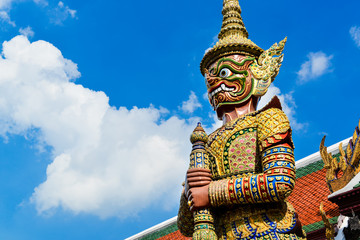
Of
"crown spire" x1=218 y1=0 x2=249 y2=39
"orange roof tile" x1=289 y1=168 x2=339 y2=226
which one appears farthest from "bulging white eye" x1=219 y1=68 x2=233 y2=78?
"orange roof tile" x1=289 y1=168 x2=339 y2=226

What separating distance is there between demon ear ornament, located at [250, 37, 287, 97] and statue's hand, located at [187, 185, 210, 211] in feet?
5.05

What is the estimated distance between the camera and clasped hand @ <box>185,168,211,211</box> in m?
4.49

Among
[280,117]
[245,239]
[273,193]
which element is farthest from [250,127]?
[245,239]

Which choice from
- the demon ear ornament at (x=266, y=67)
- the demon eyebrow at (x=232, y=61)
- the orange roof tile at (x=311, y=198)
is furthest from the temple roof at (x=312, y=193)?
the demon eyebrow at (x=232, y=61)

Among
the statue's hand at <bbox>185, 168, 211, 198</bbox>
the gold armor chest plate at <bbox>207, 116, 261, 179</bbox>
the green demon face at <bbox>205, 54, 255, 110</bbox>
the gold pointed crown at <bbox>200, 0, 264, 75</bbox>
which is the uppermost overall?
the gold pointed crown at <bbox>200, 0, 264, 75</bbox>

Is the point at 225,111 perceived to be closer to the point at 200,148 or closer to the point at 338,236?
the point at 200,148

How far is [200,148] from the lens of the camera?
187 inches

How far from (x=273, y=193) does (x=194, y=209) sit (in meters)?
0.81

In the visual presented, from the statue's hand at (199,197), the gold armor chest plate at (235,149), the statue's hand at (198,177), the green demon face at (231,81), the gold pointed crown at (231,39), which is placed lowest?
the statue's hand at (199,197)

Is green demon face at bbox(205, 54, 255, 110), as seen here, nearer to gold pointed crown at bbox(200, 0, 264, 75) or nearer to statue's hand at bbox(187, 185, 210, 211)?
gold pointed crown at bbox(200, 0, 264, 75)

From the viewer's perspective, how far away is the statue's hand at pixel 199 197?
14.7 ft

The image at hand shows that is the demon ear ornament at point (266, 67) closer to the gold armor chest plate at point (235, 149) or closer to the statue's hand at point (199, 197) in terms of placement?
the gold armor chest plate at point (235, 149)

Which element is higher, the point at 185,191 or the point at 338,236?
the point at 185,191

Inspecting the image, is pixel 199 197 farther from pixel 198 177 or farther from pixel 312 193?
pixel 312 193
